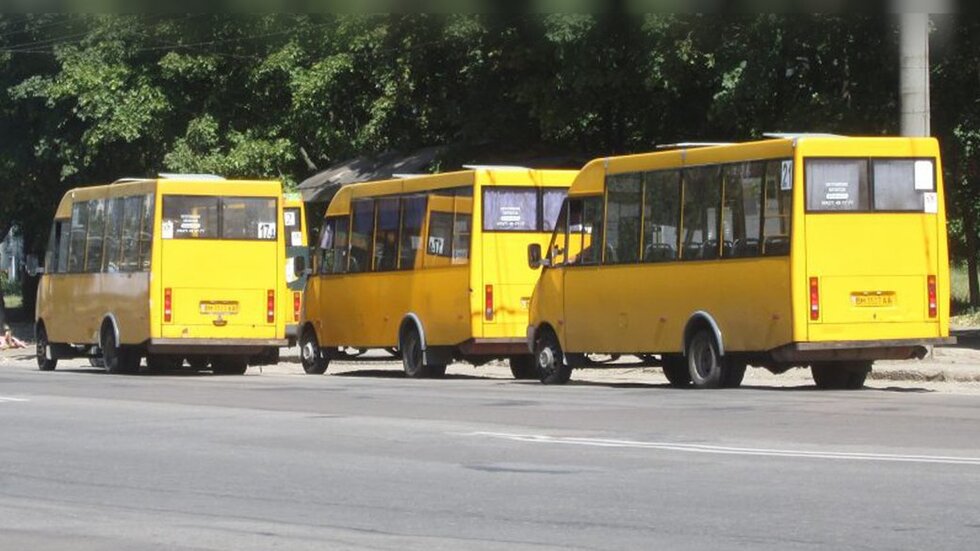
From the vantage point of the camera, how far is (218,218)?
30703mm

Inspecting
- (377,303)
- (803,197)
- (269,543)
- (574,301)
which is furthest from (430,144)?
(269,543)

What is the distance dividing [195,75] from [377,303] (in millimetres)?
16737

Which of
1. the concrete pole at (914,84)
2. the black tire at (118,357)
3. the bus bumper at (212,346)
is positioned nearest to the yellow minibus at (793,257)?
the concrete pole at (914,84)

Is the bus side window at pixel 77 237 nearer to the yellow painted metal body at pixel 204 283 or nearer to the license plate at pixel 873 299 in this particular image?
the yellow painted metal body at pixel 204 283

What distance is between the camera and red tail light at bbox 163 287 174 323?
3028 cm

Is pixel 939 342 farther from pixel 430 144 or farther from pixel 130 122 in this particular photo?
pixel 130 122

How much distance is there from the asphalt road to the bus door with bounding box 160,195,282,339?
314 inches

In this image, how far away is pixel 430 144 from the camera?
45.0 meters

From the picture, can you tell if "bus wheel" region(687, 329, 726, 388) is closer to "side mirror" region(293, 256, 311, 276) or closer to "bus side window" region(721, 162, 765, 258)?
"bus side window" region(721, 162, 765, 258)

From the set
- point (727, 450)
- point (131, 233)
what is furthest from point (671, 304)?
point (131, 233)

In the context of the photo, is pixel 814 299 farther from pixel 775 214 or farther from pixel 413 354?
pixel 413 354

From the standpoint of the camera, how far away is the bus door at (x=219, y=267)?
3042cm

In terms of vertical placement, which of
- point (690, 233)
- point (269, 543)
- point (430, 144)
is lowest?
point (269, 543)

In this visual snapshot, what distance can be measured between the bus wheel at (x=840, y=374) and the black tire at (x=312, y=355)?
10.6 metres
